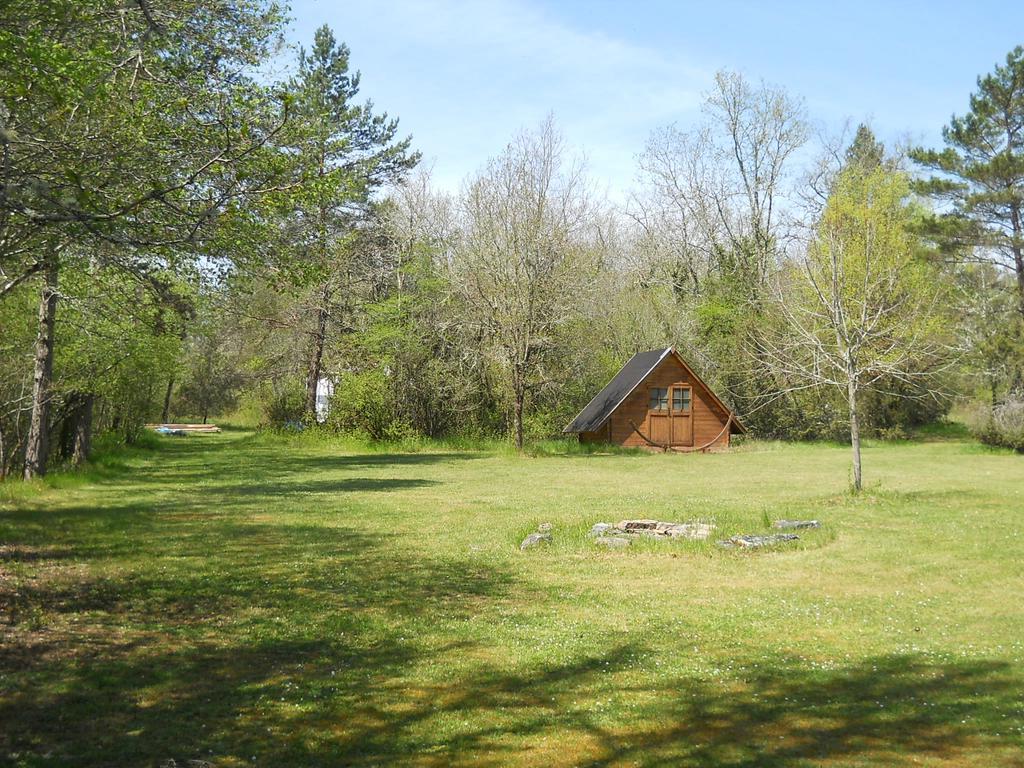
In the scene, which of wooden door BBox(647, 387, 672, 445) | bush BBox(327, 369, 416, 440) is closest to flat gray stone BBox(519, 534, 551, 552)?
bush BBox(327, 369, 416, 440)

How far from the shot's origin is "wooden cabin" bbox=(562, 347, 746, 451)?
37.2m

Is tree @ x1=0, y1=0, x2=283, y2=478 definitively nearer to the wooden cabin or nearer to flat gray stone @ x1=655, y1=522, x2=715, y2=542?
flat gray stone @ x1=655, y1=522, x2=715, y2=542

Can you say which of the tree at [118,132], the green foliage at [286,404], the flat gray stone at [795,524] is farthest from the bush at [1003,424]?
the tree at [118,132]

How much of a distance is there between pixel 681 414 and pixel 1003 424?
12.1m

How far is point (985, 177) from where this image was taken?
1419 inches

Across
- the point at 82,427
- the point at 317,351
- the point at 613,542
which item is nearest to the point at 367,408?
the point at 317,351

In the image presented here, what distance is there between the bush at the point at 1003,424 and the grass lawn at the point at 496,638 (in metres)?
19.7

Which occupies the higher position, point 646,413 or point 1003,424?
point 646,413

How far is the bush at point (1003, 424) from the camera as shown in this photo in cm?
3519

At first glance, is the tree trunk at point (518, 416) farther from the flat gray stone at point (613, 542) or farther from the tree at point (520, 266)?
the flat gray stone at point (613, 542)

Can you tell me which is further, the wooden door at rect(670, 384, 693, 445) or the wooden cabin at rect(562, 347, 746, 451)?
the wooden door at rect(670, 384, 693, 445)

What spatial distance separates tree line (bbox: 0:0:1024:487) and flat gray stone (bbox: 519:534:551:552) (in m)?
4.98

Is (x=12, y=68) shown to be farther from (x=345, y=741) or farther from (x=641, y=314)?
(x=641, y=314)

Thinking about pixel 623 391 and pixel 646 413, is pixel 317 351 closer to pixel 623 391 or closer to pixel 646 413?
pixel 623 391
